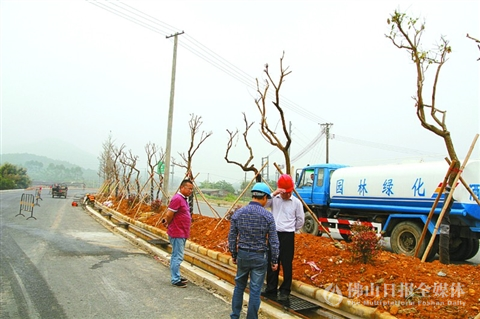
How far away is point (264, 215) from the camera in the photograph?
422cm

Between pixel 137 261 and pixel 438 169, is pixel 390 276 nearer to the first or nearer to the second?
pixel 438 169

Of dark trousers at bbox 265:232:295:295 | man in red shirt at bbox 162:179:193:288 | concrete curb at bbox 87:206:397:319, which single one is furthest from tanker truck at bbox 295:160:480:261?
man in red shirt at bbox 162:179:193:288

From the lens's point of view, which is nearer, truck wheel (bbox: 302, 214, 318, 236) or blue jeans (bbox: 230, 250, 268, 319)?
blue jeans (bbox: 230, 250, 268, 319)

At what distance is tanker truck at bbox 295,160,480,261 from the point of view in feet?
27.7

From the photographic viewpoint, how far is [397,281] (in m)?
5.07

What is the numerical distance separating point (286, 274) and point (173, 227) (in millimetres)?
2284

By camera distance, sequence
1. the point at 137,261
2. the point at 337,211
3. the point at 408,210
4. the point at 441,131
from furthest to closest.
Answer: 1. the point at 337,211
2. the point at 408,210
3. the point at 137,261
4. the point at 441,131

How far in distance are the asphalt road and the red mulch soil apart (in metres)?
1.75

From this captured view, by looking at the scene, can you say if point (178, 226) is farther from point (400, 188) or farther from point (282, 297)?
point (400, 188)

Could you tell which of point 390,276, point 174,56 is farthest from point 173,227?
point 174,56

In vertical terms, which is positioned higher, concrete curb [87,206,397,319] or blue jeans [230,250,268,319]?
blue jeans [230,250,268,319]

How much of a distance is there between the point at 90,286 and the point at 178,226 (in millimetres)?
1742

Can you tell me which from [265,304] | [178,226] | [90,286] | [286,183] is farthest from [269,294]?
[90,286]

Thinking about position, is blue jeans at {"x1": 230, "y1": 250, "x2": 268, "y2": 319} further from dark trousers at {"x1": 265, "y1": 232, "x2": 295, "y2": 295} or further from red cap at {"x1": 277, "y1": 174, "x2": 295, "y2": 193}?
red cap at {"x1": 277, "y1": 174, "x2": 295, "y2": 193}
